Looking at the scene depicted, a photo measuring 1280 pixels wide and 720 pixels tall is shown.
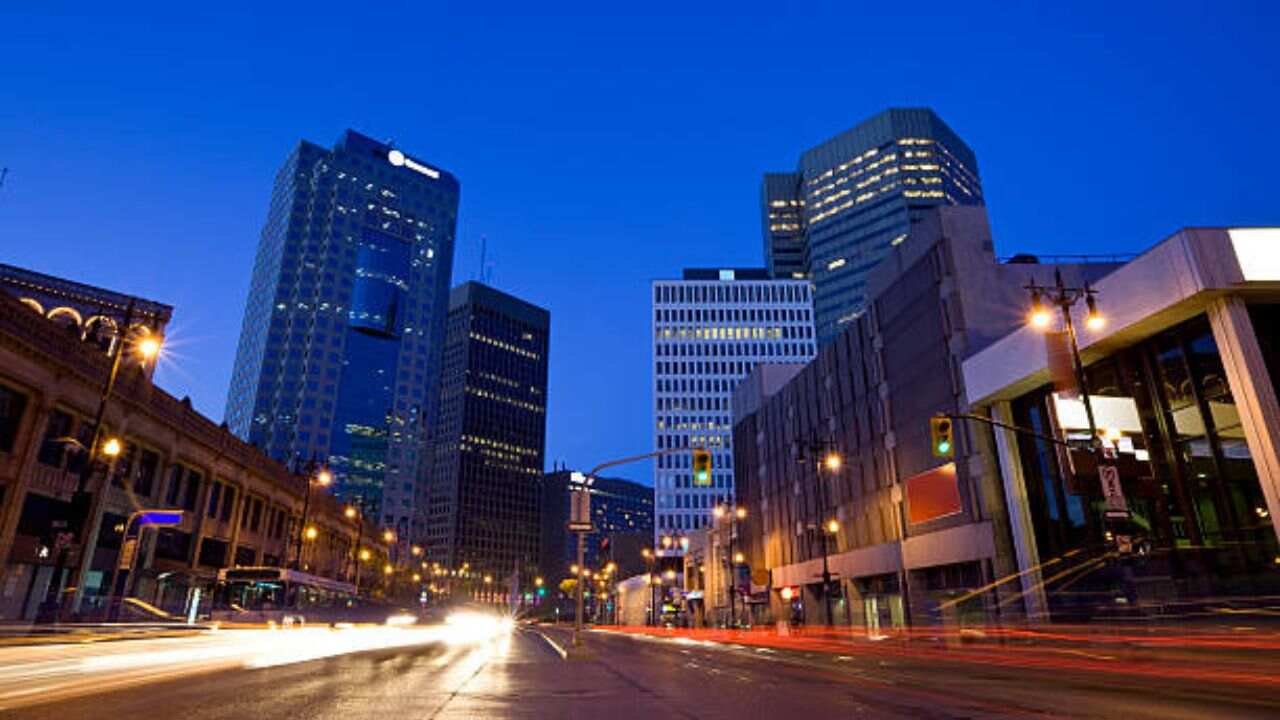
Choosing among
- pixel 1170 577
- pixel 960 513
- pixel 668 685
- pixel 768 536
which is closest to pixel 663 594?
pixel 768 536

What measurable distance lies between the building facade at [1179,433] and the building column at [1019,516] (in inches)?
22.2

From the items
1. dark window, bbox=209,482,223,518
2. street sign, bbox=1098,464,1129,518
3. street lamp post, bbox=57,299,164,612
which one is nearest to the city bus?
street lamp post, bbox=57,299,164,612

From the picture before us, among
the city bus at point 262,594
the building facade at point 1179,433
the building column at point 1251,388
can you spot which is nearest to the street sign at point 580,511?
the building facade at point 1179,433

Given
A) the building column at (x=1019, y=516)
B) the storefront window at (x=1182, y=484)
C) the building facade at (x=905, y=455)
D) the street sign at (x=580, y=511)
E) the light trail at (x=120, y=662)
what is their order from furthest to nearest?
the building facade at (x=905, y=455)
the building column at (x=1019, y=516)
the street sign at (x=580, y=511)
the storefront window at (x=1182, y=484)
the light trail at (x=120, y=662)

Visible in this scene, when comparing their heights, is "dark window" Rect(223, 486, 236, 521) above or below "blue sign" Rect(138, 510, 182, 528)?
above

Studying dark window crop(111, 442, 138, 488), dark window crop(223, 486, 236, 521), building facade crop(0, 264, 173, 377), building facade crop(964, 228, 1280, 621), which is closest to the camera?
building facade crop(964, 228, 1280, 621)

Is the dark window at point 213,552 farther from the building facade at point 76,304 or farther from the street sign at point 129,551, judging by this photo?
the street sign at point 129,551

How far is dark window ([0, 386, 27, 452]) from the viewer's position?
31938 mm

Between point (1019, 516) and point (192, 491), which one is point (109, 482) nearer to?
point (192, 491)

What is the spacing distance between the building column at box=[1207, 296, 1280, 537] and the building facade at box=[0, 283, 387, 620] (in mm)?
36810

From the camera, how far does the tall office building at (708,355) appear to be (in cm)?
14362

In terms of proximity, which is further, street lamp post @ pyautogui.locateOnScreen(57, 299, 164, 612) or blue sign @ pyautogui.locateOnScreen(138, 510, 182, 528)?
blue sign @ pyautogui.locateOnScreen(138, 510, 182, 528)

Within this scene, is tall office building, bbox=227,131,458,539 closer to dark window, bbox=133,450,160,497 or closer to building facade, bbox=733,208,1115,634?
dark window, bbox=133,450,160,497

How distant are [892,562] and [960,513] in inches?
329
